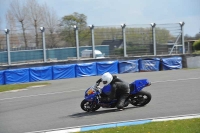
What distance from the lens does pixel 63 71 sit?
91.5 ft

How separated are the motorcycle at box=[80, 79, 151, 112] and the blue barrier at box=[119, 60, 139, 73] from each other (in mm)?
16443

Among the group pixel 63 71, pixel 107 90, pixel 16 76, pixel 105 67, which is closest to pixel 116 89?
pixel 107 90

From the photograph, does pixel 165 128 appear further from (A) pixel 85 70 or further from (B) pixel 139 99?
(A) pixel 85 70

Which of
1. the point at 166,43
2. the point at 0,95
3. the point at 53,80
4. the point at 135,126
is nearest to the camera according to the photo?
the point at 135,126

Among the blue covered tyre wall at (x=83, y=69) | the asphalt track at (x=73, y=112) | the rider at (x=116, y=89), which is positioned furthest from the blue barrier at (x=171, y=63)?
the rider at (x=116, y=89)

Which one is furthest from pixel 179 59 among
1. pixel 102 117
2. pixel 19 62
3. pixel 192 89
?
pixel 102 117

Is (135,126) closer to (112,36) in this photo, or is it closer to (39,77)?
(39,77)

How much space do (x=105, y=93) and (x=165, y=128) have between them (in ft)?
12.7

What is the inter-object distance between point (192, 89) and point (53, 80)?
12748mm

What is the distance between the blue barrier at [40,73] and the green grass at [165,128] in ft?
60.2

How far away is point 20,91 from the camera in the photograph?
2166 centimetres

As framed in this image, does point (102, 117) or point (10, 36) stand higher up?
point (10, 36)

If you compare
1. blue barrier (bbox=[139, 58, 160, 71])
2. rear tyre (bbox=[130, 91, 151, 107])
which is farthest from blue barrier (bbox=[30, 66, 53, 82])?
rear tyre (bbox=[130, 91, 151, 107])

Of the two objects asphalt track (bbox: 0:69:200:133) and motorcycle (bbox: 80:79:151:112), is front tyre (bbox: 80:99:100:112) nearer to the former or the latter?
motorcycle (bbox: 80:79:151:112)
